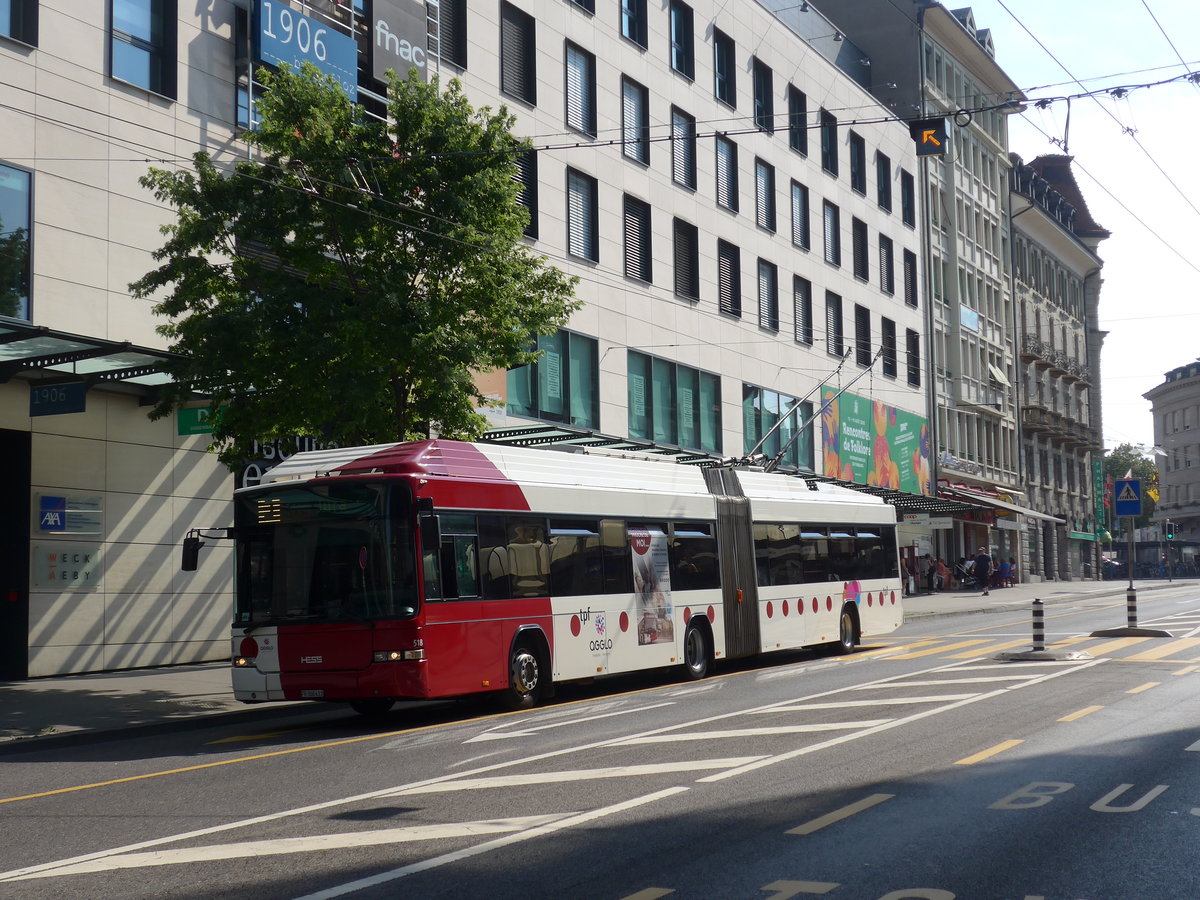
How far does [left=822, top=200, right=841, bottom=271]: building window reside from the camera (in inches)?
1893

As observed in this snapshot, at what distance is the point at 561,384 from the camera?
32.5m

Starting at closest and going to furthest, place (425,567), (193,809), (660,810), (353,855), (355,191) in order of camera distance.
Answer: (353,855) < (660,810) < (193,809) < (425,567) < (355,191)

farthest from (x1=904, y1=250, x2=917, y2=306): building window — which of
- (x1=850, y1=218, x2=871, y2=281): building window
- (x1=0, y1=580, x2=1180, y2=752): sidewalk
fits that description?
(x1=0, y1=580, x2=1180, y2=752): sidewalk

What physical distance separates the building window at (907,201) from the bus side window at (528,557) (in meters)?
42.4

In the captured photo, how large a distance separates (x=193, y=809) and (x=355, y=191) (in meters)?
10.4

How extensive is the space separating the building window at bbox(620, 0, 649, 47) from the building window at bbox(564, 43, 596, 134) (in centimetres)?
255

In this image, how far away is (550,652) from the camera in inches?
645

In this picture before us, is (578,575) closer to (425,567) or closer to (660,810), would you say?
(425,567)

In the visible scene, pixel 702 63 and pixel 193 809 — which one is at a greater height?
pixel 702 63

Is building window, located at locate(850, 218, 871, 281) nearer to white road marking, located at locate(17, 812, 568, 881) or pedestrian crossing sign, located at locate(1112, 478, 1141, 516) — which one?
pedestrian crossing sign, located at locate(1112, 478, 1141, 516)

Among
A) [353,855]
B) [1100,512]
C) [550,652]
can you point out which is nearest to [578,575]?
[550,652]

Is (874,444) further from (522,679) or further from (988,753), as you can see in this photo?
(988,753)

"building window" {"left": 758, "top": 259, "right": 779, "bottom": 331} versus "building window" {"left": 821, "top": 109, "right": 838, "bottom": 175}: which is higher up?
"building window" {"left": 821, "top": 109, "right": 838, "bottom": 175}

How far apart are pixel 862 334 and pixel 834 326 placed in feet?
9.79
